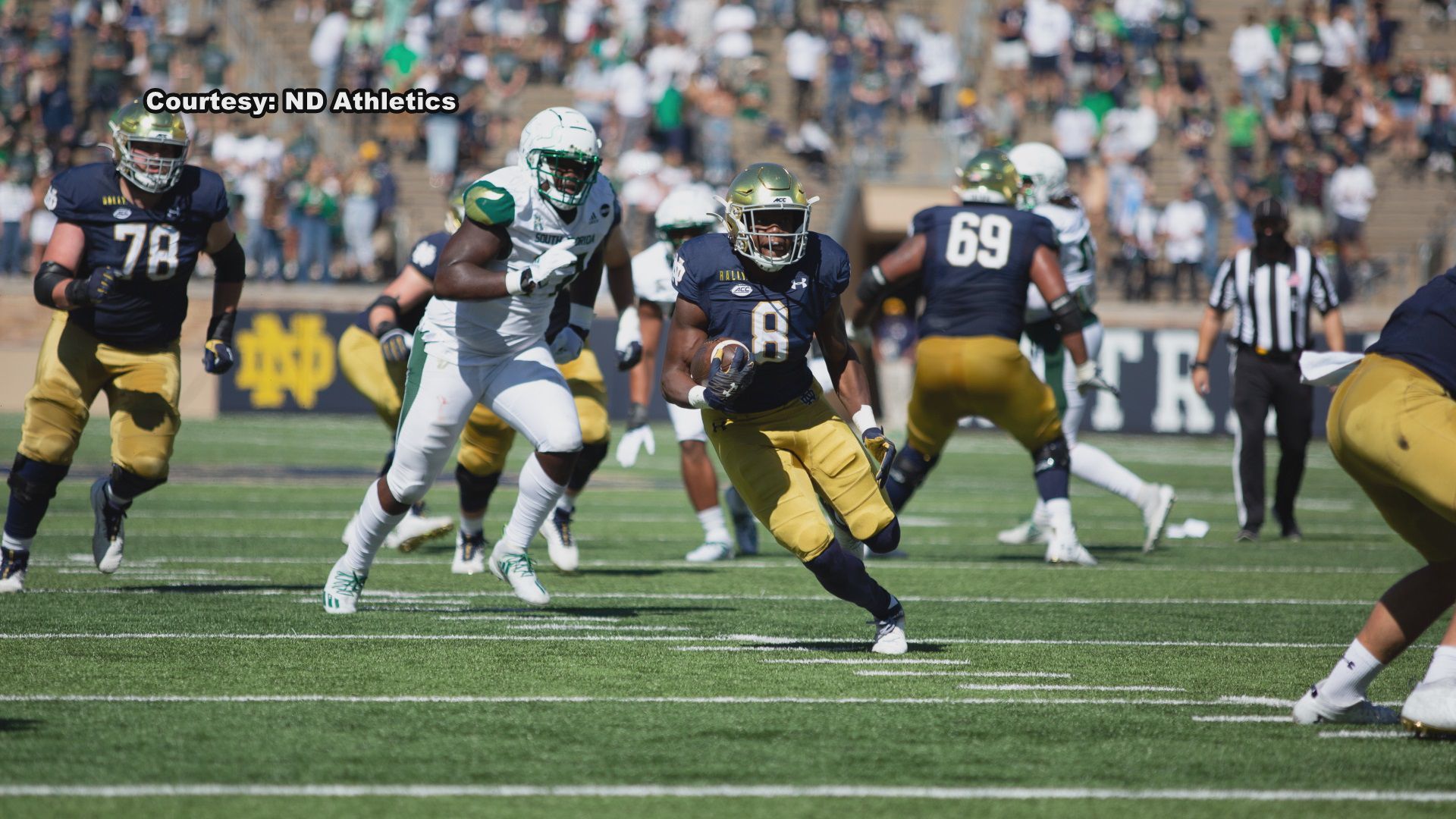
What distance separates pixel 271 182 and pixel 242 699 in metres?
17.0

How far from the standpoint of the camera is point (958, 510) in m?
12.0

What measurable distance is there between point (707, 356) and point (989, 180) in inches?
129

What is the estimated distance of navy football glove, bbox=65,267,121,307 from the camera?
263 inches

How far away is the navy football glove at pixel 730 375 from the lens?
17.5ft

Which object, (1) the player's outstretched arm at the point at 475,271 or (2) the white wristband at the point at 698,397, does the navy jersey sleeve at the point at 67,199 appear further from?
(2) the white wristband at the point at 698,397

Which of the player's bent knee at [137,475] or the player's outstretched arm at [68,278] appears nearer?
the player's outstretched arm at [68,278]

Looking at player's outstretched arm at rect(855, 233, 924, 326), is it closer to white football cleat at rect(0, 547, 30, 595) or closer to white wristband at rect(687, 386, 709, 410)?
white wristband at rect(687, 386, 709, 410)

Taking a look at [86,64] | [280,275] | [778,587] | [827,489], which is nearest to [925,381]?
[778,587]

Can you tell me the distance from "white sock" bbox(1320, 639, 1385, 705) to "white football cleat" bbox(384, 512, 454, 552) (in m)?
4.55

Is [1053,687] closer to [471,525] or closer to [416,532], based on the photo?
[471,525]

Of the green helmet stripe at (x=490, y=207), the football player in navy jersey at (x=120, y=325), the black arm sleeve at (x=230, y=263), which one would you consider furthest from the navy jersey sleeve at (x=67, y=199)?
the green helmet stripe at (x=490, y=207)

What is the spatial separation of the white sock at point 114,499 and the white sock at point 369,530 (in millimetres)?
1282

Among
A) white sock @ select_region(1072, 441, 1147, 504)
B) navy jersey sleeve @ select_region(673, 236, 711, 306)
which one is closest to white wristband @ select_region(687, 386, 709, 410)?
navy jersey sleeve @ select_region(673, 236, 711, 306)

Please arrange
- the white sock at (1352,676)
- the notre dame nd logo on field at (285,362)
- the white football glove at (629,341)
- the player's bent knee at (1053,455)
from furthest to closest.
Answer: the notre dame nd logo on field at (285,362) < the player's bent knee at (1053,455) < the white football glove at (629,341) < the white sock at (1352,676)
